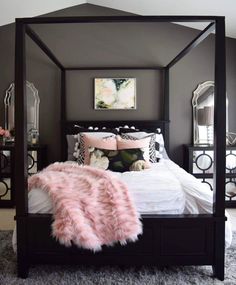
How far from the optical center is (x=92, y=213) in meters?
2.12

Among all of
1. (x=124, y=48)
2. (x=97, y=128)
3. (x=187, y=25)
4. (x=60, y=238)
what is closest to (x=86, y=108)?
(x=97, y=128)

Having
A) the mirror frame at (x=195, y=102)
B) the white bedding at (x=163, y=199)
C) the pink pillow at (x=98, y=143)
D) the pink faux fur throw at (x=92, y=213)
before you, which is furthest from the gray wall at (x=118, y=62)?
the pink faux fur throw at (x=92, y=213)

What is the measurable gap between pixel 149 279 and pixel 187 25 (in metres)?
3.41

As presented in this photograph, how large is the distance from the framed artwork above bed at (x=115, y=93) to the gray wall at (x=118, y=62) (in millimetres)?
75

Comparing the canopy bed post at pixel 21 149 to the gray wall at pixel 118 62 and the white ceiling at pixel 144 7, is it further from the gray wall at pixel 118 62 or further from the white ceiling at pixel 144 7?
the gray wall at pixel 118 62

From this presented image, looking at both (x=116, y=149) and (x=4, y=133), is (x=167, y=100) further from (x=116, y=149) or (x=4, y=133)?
(x=4, y=133)

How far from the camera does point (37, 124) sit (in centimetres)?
429

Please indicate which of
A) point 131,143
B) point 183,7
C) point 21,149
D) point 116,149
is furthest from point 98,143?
point 183,7

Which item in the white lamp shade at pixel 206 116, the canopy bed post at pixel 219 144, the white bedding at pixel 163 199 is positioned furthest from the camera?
the white lamp shade at pixel 206 116

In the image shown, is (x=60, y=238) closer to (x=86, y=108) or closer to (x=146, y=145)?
(x=146, y=145)

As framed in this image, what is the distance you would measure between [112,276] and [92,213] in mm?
526

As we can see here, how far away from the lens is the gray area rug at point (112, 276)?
2152mm

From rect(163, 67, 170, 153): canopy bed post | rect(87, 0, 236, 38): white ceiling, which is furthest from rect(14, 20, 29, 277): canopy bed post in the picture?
rect(163, 67, 170, 153): canopy bed post

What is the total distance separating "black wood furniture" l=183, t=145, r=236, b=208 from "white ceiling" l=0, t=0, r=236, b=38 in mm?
1629
